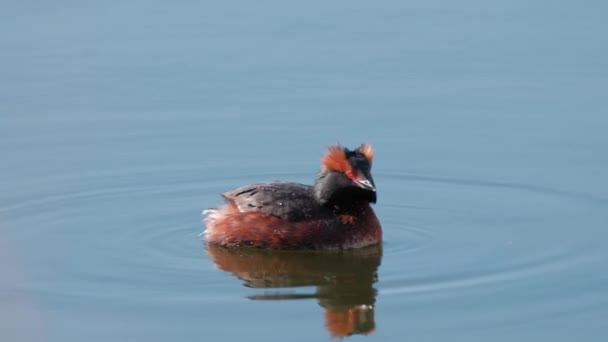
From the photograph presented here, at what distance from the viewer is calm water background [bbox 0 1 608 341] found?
11.4 m

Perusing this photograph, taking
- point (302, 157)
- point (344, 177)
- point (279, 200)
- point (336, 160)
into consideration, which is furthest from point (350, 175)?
point (302, 157)

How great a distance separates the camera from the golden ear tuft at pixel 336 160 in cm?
1331

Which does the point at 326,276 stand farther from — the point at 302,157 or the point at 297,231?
the point at 302,157

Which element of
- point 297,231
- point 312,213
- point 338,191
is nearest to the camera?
point 297,231

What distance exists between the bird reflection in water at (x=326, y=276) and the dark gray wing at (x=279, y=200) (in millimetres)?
347

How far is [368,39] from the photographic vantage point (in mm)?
18625

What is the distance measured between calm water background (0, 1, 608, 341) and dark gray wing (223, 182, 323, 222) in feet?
1.41

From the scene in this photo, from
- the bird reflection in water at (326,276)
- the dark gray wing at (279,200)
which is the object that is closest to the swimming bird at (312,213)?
the dark gray wing at (279,200)

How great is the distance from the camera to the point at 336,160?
1338 cm

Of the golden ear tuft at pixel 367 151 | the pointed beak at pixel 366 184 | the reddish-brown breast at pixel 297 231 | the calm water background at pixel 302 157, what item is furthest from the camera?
the golden ear tuft at pixel 367 151

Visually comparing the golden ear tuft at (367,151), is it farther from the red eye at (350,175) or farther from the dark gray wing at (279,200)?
the dark gray wing at (279,200)

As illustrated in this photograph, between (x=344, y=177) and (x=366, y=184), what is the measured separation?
1.03ft

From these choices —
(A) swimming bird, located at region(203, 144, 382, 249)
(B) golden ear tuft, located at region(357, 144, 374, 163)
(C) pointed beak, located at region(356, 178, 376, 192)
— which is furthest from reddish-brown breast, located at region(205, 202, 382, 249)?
(B) golden ear tuft, located at region(357, 144, 374, 163)

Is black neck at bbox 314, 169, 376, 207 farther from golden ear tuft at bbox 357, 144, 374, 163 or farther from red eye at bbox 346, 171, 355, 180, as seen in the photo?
golden ear tuft at bbox 357, 144, 374, 163
